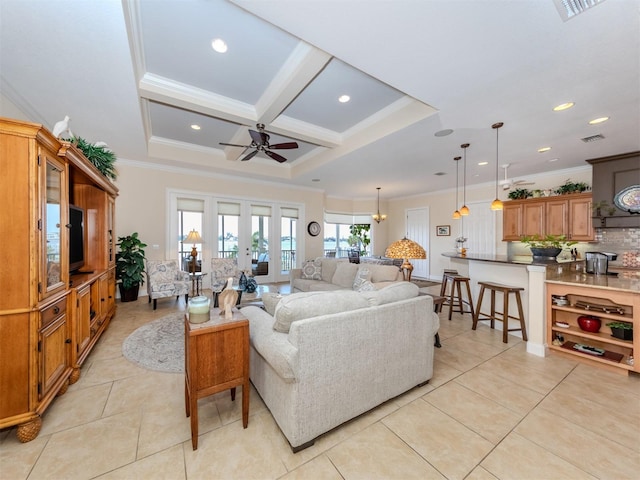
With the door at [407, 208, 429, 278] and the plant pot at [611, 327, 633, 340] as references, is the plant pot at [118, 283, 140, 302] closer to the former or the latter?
the plant pot at [611, 327, 633, 340]

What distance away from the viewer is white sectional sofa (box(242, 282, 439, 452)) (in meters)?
1.57

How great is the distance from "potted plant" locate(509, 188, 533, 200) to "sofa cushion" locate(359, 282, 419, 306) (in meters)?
5.72

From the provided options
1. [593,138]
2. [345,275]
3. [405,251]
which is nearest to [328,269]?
[345,275]

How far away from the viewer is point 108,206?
143 inches

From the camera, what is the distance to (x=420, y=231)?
8.77m

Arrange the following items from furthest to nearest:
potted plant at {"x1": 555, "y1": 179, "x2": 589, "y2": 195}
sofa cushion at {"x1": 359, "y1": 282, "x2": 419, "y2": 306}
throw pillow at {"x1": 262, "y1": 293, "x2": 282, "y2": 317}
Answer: potted plant at {"x1": 555, "y1": 179, "x2": 589, "y2": 195} < throw pillow at {"x1": 262, "y1": 293, "x2": 282, "y2": 317} < sofa cushion at {"x1": 359, "y1": 282, "x2": 419, "y2": 306}

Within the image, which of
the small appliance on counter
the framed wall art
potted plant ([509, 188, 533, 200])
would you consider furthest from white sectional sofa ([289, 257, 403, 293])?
the framed wall art

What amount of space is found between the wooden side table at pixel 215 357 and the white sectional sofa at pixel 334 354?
7.1 inches

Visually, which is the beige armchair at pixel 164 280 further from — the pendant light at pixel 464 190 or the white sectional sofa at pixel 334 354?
the pendant light at pixel 464 190

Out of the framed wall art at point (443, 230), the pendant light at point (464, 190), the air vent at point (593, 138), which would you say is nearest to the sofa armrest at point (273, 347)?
the pendant light at point (464, 190)

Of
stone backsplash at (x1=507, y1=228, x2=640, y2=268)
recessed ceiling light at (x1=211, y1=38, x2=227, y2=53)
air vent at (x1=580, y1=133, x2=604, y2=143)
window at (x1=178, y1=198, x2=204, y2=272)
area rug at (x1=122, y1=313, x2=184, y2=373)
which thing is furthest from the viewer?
window at (x1=178, y1=198, x2=204, y2=272)

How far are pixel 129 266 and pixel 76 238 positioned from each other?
2.21m

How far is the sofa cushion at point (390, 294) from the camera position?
1968 mm

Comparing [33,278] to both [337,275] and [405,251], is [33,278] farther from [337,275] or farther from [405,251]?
[337,275]
